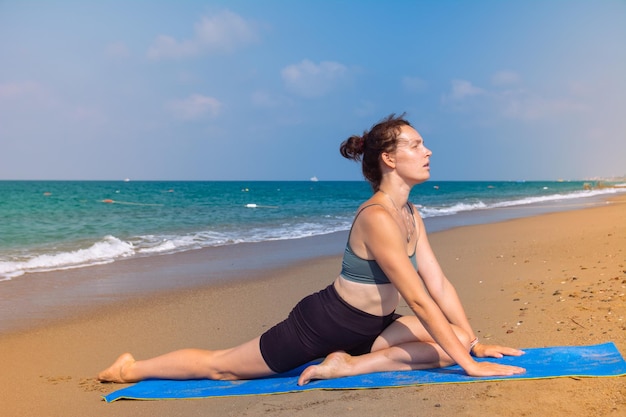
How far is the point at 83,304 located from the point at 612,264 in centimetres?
637

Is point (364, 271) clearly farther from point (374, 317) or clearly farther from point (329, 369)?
point (329, 369)

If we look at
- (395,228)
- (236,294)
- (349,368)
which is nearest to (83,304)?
(236,294)

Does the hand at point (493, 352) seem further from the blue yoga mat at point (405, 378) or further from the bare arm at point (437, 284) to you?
the bare arm at point (437, 284)

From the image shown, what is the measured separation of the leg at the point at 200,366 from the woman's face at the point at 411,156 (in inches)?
57.2

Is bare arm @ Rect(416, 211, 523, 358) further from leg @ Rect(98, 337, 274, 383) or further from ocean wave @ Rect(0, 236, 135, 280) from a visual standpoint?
ocean wave @ Rect(0, 236, 135, 280)

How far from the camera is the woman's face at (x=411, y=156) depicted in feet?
11.6

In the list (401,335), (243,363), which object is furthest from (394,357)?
(243,363)

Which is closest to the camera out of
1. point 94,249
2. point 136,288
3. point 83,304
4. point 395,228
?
point 395,228

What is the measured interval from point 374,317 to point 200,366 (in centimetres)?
121

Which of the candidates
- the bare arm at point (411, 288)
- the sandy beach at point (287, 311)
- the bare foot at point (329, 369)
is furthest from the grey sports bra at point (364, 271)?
the sandy beach at point (287, 311)

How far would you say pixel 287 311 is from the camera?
20.5ft

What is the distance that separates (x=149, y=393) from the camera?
3637mm

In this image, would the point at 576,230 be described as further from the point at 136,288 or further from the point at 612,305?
the point at 136,288

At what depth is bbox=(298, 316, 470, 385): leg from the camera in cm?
357
